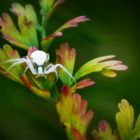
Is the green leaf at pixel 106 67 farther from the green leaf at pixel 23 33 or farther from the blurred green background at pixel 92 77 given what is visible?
the blurred green background at pixel 92 77

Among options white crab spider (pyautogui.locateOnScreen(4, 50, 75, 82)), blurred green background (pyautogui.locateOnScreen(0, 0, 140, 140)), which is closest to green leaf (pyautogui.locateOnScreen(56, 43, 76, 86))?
white crab spider (pyautogui.locateOnScreen(4, 50, 75, 82))

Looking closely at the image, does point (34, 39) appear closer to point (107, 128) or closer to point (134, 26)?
point (107, 128)

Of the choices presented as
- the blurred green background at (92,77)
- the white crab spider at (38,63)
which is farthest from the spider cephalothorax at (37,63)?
the blurred green background at (92,77)

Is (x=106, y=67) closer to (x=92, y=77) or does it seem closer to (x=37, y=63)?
(x=37, y=63)

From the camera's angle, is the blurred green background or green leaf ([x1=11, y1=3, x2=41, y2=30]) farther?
the blurred green background

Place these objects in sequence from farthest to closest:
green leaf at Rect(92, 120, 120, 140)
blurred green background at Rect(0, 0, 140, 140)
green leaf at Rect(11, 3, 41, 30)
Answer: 1. blurred green background at Rect(0, 0, 140, 140)
2. green leaf at Rect(11, 3, 41, 30)
3. green leaf at Rect(92, 120, 120, 140)

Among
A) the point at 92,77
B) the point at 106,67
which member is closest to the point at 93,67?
the point at 106,67

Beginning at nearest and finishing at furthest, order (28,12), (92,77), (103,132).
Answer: (103,132) → (28,12) → (92,77)

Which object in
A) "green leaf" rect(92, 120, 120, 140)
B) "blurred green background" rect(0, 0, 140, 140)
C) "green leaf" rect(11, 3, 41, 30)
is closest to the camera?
"green leaf" rect(92, 120, 120, 140)

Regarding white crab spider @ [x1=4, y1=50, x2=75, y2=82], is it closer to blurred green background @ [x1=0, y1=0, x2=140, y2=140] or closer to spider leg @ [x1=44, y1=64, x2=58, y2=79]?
spider leg @ [x1=44, y1=64, x2=58, y2=79]
